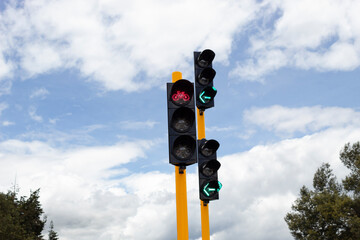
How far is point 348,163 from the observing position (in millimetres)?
47062

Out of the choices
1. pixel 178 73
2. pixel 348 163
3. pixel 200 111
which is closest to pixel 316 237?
pixel 348 163

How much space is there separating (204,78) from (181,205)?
3.00 metres

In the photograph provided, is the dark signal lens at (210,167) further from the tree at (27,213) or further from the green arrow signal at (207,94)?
the tree at (27,213)

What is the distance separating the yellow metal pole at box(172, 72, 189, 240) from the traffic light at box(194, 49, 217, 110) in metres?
2.60

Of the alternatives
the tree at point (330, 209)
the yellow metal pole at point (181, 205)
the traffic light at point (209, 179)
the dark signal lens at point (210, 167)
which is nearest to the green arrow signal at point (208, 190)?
the traffic light at point (209, 179)

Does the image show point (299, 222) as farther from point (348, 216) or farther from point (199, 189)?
point (199, 189)

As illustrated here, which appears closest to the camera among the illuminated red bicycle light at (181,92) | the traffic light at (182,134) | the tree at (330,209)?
the traffic light at (182,134)

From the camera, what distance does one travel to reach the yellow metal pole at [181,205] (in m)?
5.40

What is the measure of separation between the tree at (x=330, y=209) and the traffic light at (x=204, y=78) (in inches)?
1419

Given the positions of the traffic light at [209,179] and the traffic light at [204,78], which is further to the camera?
the traffic light at [204,78]

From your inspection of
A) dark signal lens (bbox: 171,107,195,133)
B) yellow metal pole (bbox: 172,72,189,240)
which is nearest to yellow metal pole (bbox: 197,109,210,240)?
yellow metal pole (bbox: 172,72,189,240)

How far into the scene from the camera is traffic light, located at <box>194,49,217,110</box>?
7664mm

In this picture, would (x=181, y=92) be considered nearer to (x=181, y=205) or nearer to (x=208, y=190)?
(x=181, y=205)

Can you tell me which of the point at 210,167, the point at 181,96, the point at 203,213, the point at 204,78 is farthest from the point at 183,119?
the point at 203,213
